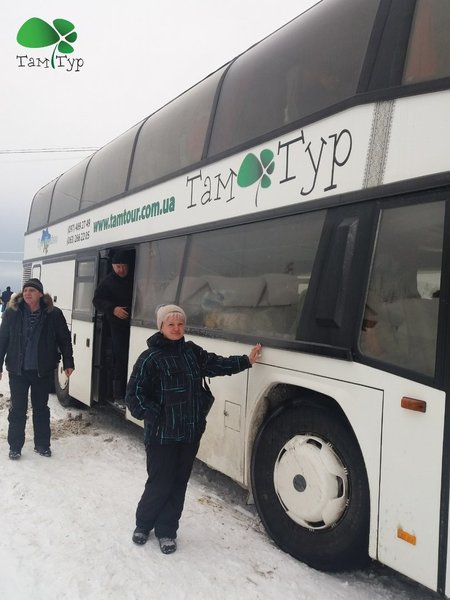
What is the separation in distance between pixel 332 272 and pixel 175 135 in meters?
2.64

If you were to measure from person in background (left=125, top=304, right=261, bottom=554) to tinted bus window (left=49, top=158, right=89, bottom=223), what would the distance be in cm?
476

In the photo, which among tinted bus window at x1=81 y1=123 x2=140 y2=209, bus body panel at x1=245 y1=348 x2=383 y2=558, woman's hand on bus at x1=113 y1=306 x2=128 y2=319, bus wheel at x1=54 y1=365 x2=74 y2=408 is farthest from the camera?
bus wheel at x1=54 y1=365 x2=74 y2=408

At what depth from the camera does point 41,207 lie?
9.21 meters

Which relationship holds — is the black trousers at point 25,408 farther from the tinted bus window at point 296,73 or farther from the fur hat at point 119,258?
the tinted bus window at point 296,73

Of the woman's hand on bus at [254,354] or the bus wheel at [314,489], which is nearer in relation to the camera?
the bus wheel at [314,489]

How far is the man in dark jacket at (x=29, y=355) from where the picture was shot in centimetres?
481

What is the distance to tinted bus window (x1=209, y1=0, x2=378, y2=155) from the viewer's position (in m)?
2.95

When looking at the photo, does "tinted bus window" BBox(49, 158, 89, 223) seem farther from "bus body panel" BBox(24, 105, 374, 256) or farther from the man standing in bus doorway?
the man standing in bus doorway

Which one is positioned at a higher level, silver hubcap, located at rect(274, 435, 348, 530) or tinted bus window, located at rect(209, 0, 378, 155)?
tinted bus window, located at rect(209, 0, 378, 155)

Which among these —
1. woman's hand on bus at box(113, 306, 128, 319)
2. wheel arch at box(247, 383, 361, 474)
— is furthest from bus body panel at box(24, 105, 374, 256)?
wheel arch at box(247, 383, 361, 474)

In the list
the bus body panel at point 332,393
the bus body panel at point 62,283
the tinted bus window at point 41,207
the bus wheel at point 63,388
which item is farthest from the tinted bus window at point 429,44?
the tinted bus window at point 41,207

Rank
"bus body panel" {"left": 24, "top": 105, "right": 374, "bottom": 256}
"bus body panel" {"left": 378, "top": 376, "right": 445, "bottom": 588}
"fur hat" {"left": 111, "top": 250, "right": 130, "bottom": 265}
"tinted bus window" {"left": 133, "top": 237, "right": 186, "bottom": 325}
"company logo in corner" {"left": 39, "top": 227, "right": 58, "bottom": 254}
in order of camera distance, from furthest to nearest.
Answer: "company logo in corner" {"left": 39, "top": 227, "right": 58, "bottom": 254}, "fur hat" {"left": 111, "top": 250, "right": 130, "bottom": 265}, "tinted bus window" {"left": 133, "top": 237, "right": 186, "bottom": 325}, "bus body panel" {"left": 24, "top": 105, "right": 374, "bottom": 256}, "bus body panel" {"left": 378, "top": 376, "right": 445, "bottom": 588}

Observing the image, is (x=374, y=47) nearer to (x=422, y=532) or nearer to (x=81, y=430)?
(x=422, y=532)

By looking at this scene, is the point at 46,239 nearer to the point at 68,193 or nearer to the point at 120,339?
the point at 68,193
